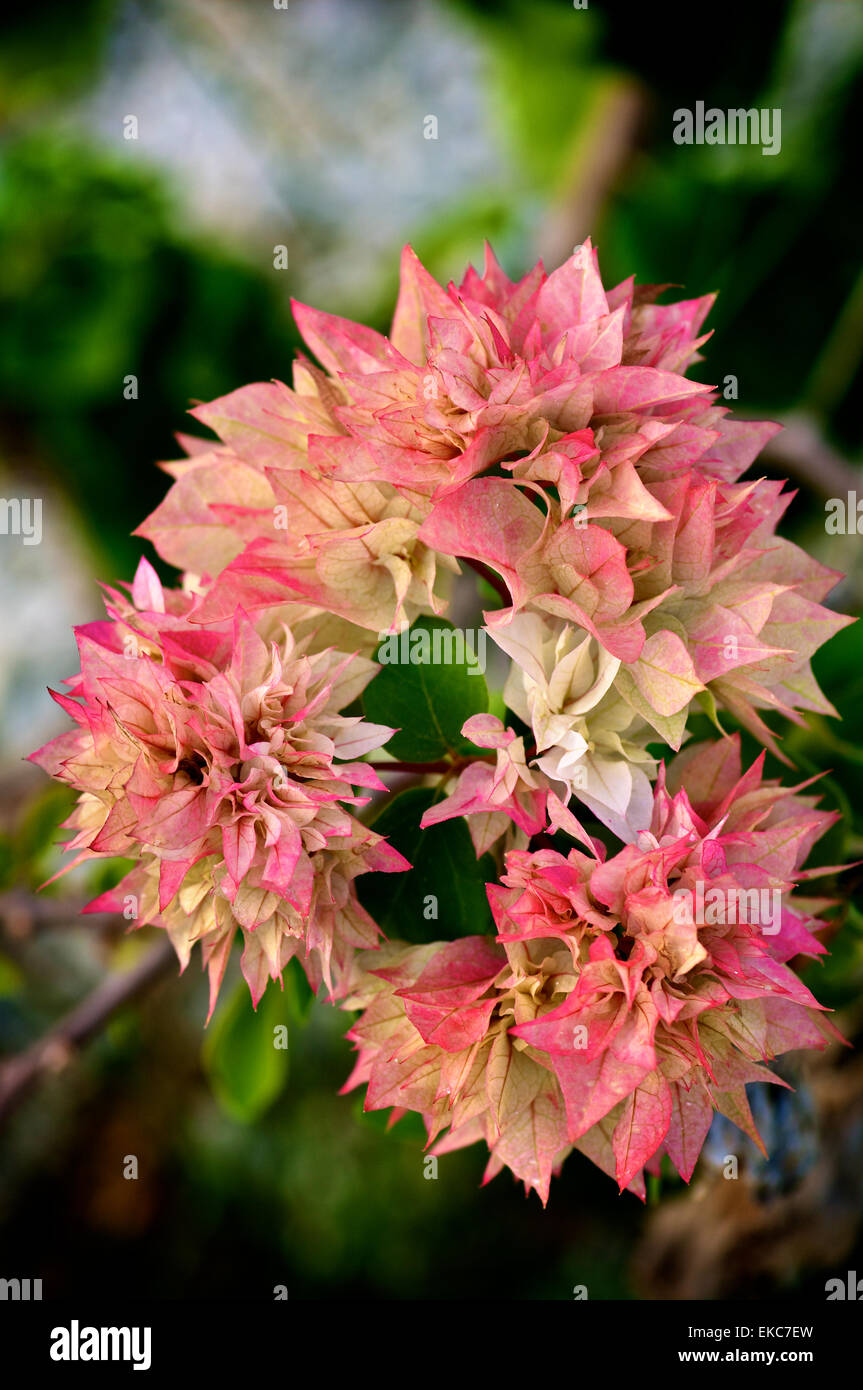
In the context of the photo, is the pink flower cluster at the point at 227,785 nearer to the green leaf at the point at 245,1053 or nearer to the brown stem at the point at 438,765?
the brown stem at the point at 438,765

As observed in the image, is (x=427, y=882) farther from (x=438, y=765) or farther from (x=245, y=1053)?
(x=245, y=1053)

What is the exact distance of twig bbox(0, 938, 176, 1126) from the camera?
68 centimetres

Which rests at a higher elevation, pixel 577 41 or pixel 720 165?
pixel 577 41

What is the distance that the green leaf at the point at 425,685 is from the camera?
37 centimetres

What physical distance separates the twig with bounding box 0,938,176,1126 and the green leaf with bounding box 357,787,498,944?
34cm

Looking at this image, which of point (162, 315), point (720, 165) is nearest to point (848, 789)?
point (720, 165)

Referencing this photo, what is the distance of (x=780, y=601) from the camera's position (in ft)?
1.17

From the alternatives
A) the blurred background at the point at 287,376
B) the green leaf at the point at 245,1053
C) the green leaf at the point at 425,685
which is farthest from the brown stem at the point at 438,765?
the blurred background at the point at 287,376

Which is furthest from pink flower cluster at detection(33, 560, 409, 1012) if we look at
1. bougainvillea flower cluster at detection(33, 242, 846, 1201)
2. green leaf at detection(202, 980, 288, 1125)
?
green leaf at detection(202, 980, 288, 1125)

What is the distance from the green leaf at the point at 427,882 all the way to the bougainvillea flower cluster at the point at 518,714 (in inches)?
0.5

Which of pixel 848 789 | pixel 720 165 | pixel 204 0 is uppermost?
pixel 204 0

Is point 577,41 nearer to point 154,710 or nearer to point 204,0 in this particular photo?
point 204,0

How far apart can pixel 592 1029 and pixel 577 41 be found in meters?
1.51

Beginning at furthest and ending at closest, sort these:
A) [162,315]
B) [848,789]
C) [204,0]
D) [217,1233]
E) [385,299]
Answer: [204,0] < [385,299] < [162,315] < [217,1233] < [848,789]
